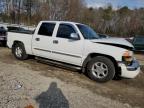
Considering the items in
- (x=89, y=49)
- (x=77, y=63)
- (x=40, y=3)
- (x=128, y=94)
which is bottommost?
(x=128, y=94)

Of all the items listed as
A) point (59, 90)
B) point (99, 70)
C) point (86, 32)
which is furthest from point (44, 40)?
point (59, 90)

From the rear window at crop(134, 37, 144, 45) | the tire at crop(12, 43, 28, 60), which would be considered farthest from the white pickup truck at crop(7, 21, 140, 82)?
the rear window at crop(134, 37, 144, 45)

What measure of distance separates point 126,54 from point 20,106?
356cm

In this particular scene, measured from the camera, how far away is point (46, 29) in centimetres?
911

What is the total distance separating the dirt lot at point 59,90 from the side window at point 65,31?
1.24 metres

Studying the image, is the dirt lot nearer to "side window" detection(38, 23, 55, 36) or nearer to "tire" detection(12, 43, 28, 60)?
"tire" detection(12, 43, 28, 60)

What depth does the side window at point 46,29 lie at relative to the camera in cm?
891

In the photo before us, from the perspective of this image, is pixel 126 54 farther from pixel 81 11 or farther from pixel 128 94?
pixel 81 11

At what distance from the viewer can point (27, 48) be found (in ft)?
31.7

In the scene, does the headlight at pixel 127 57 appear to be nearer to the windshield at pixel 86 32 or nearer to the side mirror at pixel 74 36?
the windshield at pixel 86 32

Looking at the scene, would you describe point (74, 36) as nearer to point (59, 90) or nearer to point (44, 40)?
point (44, 40)

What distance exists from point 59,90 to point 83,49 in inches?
77.2

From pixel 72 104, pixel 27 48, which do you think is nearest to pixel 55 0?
pixel 27 48

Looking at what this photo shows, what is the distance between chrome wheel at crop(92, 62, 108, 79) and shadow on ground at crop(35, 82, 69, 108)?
5.59 feet
